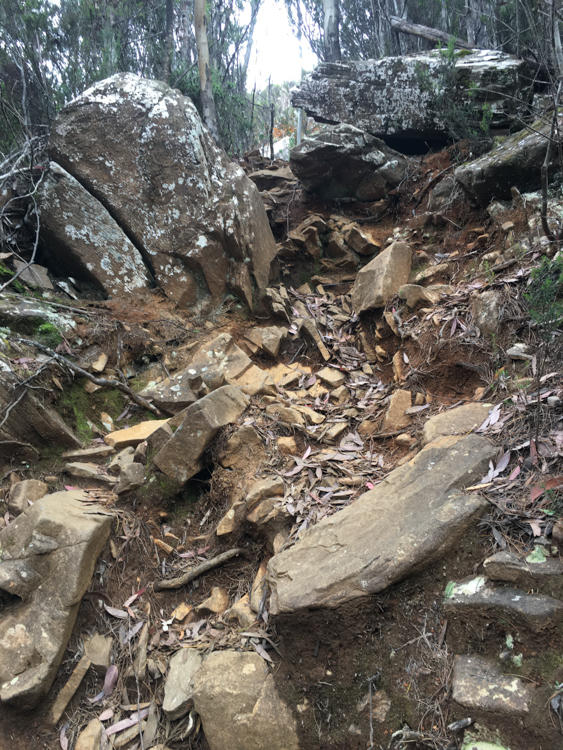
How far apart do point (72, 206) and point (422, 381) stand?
4315 mm

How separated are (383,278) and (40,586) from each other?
4231mm

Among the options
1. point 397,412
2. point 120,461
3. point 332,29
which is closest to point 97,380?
point 120,461

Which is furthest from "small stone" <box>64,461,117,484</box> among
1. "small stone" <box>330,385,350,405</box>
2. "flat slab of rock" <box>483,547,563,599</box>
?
"flat slab of rock" <box>483,547,563,599</box>

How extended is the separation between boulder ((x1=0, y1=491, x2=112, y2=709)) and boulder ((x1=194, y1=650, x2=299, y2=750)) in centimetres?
92

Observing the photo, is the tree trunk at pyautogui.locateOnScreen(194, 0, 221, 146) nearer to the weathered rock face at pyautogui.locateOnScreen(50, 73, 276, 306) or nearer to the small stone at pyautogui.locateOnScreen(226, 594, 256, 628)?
the weathered rock face at pyautogui.locateOnScreen(50, 73, 276, 306)

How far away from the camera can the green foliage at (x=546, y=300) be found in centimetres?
265

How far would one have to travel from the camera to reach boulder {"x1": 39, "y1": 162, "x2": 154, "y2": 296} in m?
5.11

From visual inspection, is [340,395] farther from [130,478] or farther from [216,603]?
[216,603]

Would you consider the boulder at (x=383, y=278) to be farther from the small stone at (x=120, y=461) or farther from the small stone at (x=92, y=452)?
the small stone at (x=92, y=452)

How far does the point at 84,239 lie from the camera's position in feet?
16.9

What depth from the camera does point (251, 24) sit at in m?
13.4

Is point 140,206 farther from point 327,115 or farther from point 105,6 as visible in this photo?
point 105,6

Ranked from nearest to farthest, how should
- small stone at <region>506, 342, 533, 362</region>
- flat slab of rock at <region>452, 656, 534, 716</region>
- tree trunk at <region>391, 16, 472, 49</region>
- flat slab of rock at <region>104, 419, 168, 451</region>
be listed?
flat slab of rock at <region>452, 656, 534, 716</region>, small stone at <region>506, 342, 533, 362</region>, flat slab of rock at <region>104, 419, 168, 451</region>, tree trunk at <region>391, 16, 472, 49</region>

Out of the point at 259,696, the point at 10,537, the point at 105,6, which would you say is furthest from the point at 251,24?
the point at 259,696
